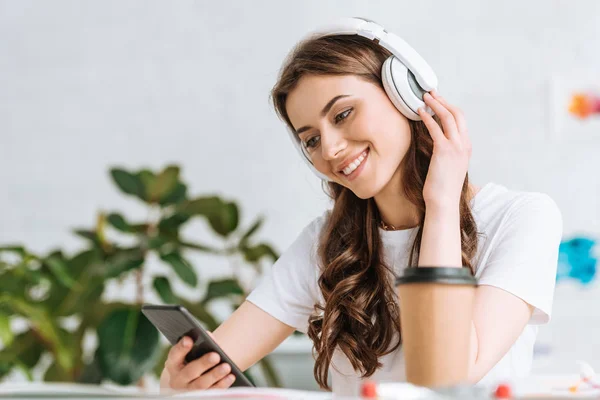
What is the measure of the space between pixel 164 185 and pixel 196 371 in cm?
A: 116

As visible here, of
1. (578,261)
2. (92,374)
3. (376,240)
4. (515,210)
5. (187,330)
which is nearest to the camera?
(187,330)

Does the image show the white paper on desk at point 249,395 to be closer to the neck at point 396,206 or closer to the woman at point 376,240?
the woman at point 376,240

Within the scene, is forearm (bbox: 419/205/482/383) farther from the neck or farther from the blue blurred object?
the blue blurred object

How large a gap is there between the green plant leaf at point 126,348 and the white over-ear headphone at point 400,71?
1.05 m

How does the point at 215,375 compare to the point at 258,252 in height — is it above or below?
above

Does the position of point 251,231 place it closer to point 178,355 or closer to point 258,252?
point 258,252

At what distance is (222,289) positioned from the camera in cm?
214

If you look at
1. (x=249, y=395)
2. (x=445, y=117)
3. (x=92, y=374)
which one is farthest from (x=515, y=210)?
(x=92, y=374)

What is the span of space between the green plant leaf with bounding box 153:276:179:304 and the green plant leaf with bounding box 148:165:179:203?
0.78 ft

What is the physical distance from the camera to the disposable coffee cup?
0.65 m

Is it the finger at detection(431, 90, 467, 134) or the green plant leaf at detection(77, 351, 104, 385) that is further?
→ the green plant leaf at detection(77, 351, 104, 385)

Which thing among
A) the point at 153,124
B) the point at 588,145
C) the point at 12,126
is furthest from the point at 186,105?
the point at 588,145

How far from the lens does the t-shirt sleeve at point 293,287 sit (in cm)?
138

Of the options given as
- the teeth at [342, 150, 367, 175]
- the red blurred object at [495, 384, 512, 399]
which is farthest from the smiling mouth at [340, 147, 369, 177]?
the red blurred object at [495, 384, 512, 399]
